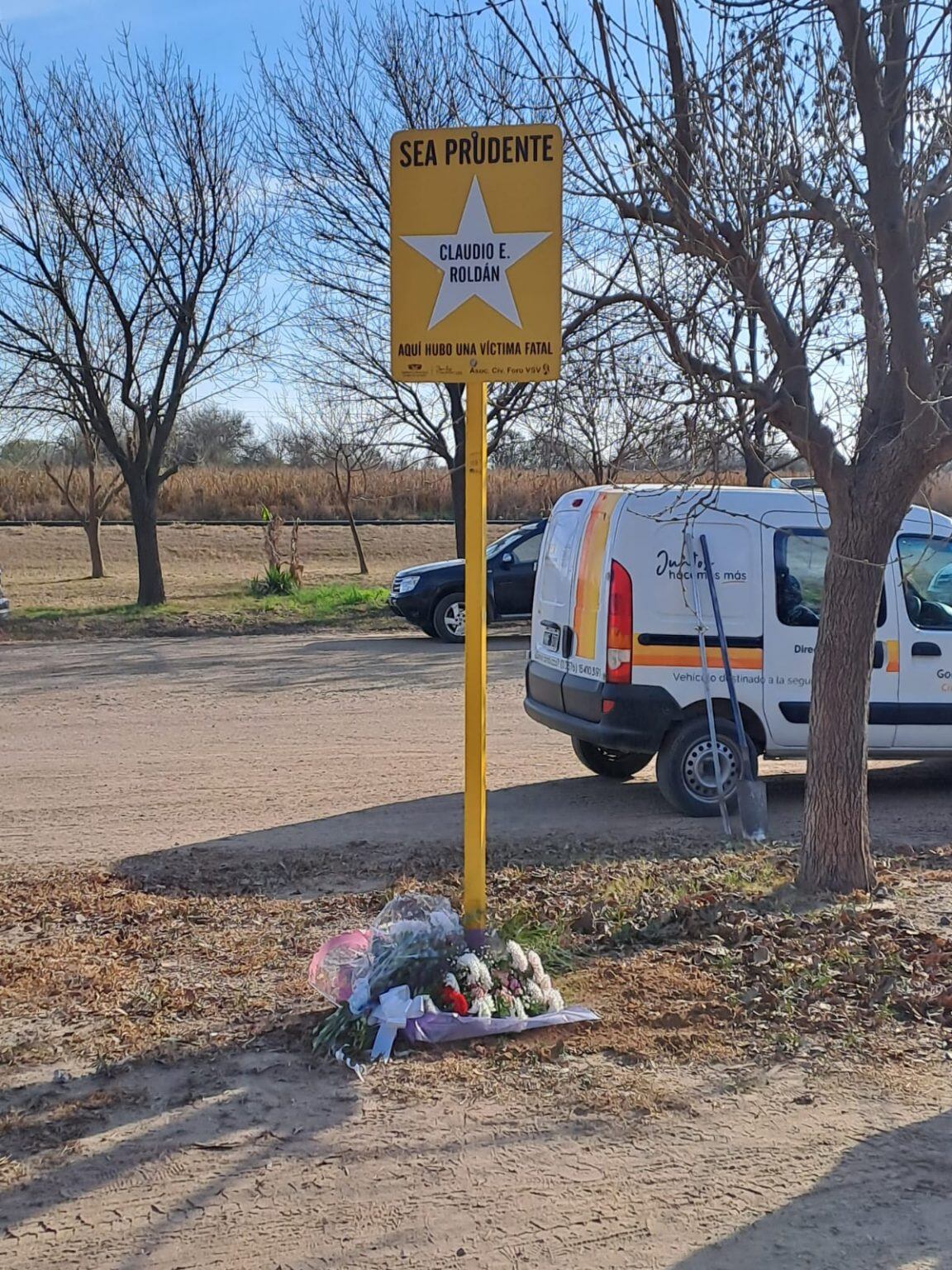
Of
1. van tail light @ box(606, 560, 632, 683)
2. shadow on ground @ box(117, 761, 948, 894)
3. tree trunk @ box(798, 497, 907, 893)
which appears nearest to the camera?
tree trunk @ box(798, 497, 907, 893)

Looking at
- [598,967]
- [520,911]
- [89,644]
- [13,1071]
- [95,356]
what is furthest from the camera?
[95,356]

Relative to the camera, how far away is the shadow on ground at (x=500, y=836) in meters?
6.72

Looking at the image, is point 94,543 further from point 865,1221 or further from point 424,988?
point 865,1221

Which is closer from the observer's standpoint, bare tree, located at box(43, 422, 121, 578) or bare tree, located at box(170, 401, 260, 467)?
bare tree, located at box(43, 422, 121, 578)

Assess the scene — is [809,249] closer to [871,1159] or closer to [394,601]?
[871,1159]

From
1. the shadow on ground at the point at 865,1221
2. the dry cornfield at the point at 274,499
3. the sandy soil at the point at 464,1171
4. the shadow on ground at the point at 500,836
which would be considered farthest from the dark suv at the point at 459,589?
the dry cornfield at the point at 274,499

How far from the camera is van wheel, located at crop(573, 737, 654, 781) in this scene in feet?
31.0

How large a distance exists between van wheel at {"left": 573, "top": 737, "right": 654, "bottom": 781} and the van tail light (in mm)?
1304

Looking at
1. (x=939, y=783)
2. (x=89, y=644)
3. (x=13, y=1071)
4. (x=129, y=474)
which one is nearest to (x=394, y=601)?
(x=89, y=644)

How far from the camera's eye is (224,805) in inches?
332

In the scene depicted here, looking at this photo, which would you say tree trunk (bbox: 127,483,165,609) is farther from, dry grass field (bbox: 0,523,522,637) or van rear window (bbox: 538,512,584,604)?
van rear window (bbox: 538,512,584,604)

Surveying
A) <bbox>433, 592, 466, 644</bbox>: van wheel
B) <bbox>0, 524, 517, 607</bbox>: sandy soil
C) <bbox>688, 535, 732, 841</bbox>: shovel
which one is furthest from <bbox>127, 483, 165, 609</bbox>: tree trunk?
<bbox>688, 535, 732, 841</bbox>: shovel

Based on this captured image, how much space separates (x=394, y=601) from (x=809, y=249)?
1272 centimetres

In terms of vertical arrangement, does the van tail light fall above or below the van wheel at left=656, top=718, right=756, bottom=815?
above
